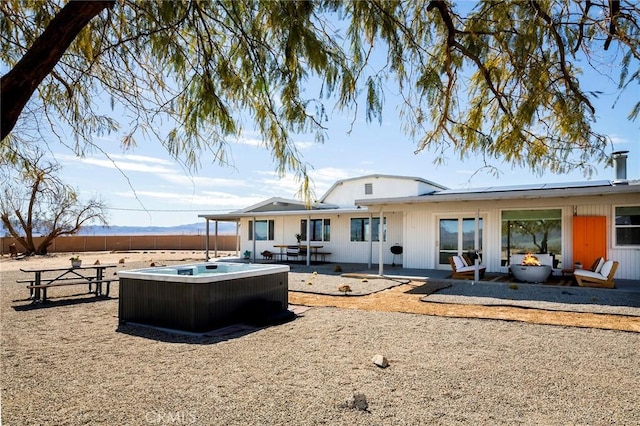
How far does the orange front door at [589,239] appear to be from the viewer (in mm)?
11609

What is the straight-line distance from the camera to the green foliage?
312cm

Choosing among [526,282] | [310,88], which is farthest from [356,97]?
[526,282]

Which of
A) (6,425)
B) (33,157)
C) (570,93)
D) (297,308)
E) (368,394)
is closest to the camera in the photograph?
(6,425)

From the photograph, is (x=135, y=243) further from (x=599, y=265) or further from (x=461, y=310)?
(x=599, y=265)

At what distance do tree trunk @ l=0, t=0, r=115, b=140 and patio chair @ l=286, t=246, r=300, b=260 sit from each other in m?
16.4

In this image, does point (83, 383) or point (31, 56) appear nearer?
point (31, 56)

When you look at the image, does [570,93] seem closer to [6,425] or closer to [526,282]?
[6,425]

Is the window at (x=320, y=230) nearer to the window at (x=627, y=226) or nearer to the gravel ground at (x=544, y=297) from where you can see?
the gravel ground at (x=544, y=297)

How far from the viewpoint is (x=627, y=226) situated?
Result: 37.5 feet

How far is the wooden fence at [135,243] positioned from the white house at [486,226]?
11.3m

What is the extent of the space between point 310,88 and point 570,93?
2.67 metres

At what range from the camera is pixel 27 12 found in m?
3.23

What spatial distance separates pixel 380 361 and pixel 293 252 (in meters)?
14.6

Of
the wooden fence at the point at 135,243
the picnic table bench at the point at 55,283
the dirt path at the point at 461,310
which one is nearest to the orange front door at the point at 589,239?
the dirt path at the point at 461,310
